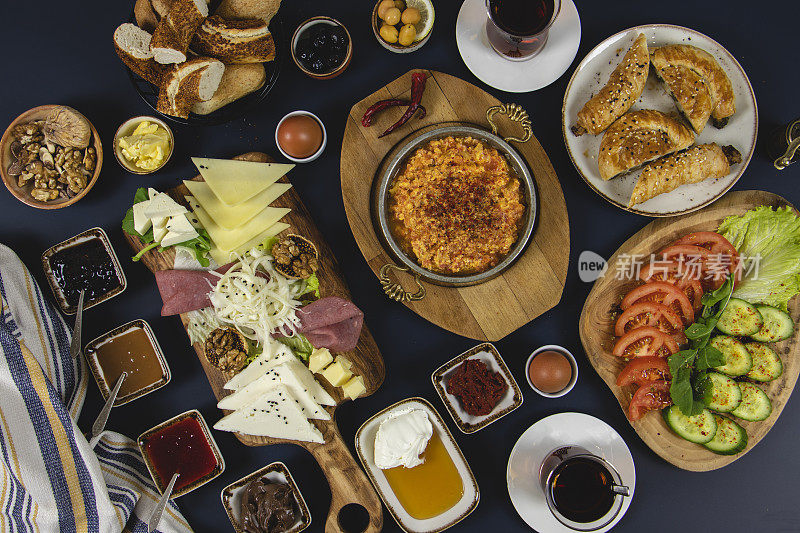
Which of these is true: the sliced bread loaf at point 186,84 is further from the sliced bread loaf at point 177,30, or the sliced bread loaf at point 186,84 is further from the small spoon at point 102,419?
the small spoon at point 102,419

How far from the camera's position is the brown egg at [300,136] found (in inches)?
144

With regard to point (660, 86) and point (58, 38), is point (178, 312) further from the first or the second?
point (660, 86)

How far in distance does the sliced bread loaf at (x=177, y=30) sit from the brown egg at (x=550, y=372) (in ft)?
9.80

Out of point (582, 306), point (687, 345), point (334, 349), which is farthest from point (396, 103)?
point (687, 345)

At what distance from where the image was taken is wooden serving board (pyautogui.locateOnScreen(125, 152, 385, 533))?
11.9 ft

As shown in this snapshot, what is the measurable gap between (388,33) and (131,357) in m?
2.80

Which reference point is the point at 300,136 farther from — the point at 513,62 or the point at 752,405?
the point at 752,405

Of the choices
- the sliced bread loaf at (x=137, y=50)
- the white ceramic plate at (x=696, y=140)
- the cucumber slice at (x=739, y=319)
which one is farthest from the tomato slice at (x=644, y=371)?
the sliced bread loaf at (x=137, y=50)

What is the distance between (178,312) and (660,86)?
11.8 feet

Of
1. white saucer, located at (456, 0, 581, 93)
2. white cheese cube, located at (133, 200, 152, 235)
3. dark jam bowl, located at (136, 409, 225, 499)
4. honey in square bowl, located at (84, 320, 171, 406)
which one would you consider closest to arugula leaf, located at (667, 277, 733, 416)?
white saucer, located at (456, 0, 581, 93)

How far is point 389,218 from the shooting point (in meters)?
3.65

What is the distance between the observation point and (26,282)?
360cm

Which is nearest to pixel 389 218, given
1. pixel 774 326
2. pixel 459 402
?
pixel 459 402

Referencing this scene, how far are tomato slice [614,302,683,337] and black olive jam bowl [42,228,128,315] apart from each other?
334 centimetres
